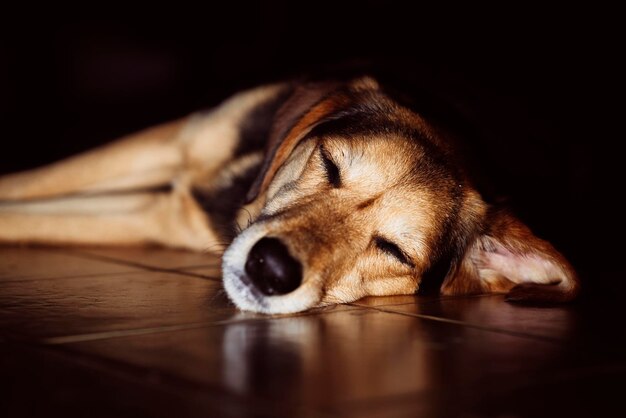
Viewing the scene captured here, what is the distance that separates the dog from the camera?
7.84ft

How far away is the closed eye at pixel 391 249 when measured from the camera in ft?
8.55

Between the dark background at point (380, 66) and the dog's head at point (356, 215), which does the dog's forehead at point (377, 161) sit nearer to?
the dog's head at point (356, 215)

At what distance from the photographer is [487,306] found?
2.59 meters

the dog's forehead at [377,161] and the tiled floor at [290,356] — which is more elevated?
the dog's forehead at [377,161]

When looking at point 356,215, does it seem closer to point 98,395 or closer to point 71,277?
point 71,277

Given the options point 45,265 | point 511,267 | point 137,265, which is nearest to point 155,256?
point 137,265

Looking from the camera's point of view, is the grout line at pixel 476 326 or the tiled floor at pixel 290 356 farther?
the grout line at pixel 476 326

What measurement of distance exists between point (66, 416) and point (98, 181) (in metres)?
2.82

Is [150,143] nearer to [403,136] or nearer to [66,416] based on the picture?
[403,136]

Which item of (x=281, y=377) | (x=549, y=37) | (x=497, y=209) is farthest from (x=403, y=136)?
(x=549, y=37)

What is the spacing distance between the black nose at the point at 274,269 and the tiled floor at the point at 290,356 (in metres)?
0.10

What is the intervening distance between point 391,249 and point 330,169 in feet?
1.05

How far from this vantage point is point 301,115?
3010mm

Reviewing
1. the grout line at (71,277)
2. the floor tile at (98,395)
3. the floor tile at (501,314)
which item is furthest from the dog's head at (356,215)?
the floor tile at (98,395)
